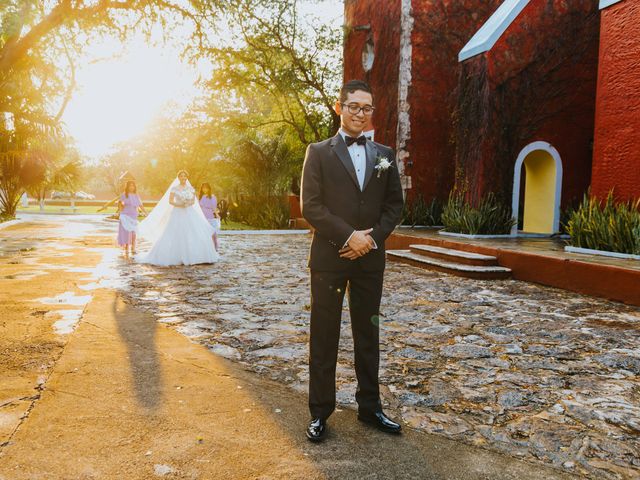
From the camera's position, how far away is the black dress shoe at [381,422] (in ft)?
10.4

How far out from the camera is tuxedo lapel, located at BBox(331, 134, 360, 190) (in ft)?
10.5

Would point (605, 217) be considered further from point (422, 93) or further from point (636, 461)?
point (422, 93)

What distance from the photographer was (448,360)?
15.0 ft

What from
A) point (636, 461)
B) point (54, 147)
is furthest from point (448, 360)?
point (54, 147)

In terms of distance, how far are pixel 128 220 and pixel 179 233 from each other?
1946mm

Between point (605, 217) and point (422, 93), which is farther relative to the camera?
point (422, 93)

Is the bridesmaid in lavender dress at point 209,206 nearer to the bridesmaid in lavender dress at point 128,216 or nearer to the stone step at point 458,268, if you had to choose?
the bridesmaid in lavender dress at point 128,216

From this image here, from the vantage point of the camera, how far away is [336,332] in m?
3.24

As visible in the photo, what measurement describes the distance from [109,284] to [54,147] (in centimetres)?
1576

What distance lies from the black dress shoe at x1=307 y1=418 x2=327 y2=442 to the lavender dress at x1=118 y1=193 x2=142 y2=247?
970 cm

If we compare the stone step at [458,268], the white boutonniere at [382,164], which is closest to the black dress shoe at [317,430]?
the white boutonniere at [382,164]

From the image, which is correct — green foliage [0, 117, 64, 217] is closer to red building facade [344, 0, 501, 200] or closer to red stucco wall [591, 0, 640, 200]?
red building facade [344, 0, 501, 200]

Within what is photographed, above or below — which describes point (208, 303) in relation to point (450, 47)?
below

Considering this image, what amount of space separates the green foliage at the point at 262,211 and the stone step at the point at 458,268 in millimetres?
11793
